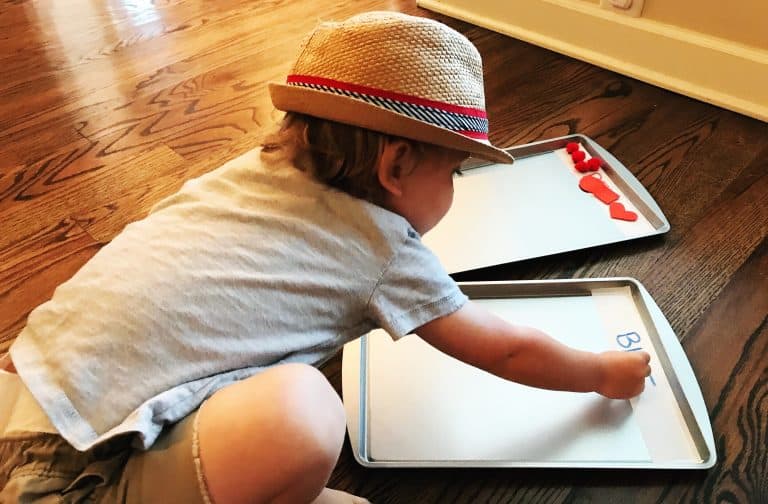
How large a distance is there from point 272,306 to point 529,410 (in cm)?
32

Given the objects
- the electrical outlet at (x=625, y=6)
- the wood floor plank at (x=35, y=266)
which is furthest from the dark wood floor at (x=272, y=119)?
the electrical outlet at (x=625, y=6)

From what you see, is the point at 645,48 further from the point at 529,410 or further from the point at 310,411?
the point at 310,411

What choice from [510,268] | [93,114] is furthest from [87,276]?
[93,114]

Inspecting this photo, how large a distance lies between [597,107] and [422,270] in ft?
2.59

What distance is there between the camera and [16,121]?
4.37ft

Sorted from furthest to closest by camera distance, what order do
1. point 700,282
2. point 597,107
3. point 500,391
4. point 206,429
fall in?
1. point 597,107
2. point 700,282
3. point 500,391
4. point 206,429

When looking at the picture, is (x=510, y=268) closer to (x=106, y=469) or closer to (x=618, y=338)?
(x=618, y=338)

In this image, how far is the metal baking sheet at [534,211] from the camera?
97 centimetres

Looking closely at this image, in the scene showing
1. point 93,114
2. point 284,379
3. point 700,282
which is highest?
point 284,379

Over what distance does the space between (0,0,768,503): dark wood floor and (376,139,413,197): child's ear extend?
0.95 feet

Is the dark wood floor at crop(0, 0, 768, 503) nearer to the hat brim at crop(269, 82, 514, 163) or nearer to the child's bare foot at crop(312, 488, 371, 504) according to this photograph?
the child's bare foot at crop(312, 488, 371, 504)

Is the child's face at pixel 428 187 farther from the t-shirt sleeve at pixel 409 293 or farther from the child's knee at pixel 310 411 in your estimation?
the child's knee at pixel 310 411

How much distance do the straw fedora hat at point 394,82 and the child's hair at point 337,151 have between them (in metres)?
0.02

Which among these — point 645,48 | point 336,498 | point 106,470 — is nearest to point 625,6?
point 645,48
